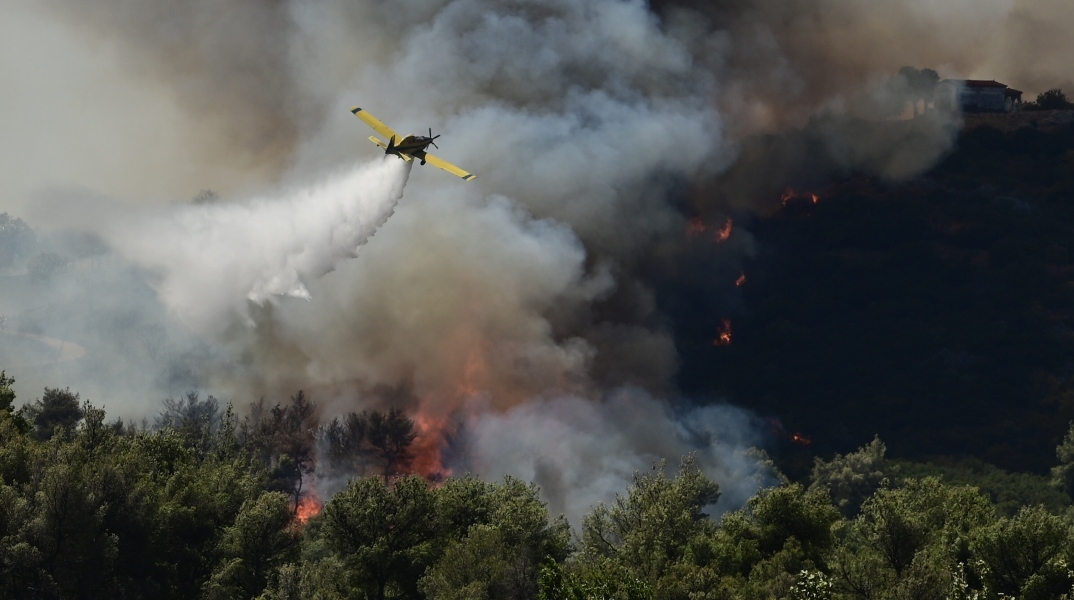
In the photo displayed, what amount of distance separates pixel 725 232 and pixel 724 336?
1553cm

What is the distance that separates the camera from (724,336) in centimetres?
18175

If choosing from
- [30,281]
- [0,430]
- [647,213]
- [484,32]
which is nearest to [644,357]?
[647,213]

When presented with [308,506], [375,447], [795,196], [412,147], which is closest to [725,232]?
[795,196]

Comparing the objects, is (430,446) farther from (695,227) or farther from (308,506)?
(695,227)

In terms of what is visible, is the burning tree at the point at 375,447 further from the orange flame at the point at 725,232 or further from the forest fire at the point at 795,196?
the forest fire at the point at 795,196

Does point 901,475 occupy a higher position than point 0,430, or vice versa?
point 901,475

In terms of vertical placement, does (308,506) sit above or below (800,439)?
below

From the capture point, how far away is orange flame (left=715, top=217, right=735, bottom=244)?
183 metres

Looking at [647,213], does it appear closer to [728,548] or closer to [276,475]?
[276,475]

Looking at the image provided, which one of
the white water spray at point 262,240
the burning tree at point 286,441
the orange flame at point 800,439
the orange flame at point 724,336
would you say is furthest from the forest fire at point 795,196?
the burning tree at point 286,441

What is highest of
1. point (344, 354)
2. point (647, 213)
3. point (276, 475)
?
point (647, 213)

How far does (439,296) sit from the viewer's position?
140000 millimetres

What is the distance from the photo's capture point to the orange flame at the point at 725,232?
601ft

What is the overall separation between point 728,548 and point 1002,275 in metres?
124
